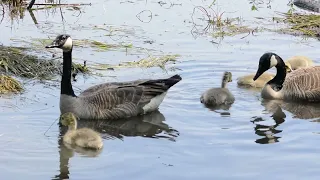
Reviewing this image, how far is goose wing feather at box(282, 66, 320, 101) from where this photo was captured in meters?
12.2

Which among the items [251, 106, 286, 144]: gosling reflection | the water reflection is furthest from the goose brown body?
the water reflection

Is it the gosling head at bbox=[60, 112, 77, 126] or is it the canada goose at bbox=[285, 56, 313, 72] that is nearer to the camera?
the gosling head at bbox=[60, 112, 77, 126]

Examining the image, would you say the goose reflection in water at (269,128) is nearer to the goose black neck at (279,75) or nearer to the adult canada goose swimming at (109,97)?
the goose black neck at (279,75)

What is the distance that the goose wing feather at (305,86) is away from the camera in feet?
40.0

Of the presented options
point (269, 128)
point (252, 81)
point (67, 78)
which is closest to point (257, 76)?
point (252, 81)

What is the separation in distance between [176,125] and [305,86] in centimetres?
263

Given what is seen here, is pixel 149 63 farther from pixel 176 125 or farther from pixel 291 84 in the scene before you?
pixel 176 125

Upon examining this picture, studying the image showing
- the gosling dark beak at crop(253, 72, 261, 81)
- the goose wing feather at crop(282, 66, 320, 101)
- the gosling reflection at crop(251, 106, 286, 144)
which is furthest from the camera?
the gosling dark beak at crop(253, 72, 261, 81)

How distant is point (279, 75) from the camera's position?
41.3 ft

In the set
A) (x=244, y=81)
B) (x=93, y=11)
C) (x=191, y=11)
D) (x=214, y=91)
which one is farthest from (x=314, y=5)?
(x=214, y=91)

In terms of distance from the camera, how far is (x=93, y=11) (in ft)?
56.6

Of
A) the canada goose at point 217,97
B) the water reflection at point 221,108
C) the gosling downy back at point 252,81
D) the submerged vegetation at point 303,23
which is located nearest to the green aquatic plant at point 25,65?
the canada goose at point 217,97

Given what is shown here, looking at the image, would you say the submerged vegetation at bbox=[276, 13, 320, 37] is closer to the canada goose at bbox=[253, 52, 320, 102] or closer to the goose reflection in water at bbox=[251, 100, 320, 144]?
the canada goose at bbox=[253, 52, 320, 102]

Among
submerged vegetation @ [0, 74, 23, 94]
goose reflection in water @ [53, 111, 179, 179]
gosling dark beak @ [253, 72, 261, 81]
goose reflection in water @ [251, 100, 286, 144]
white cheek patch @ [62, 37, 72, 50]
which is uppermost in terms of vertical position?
white cheek patch @ [62, 37, 72, 50]
